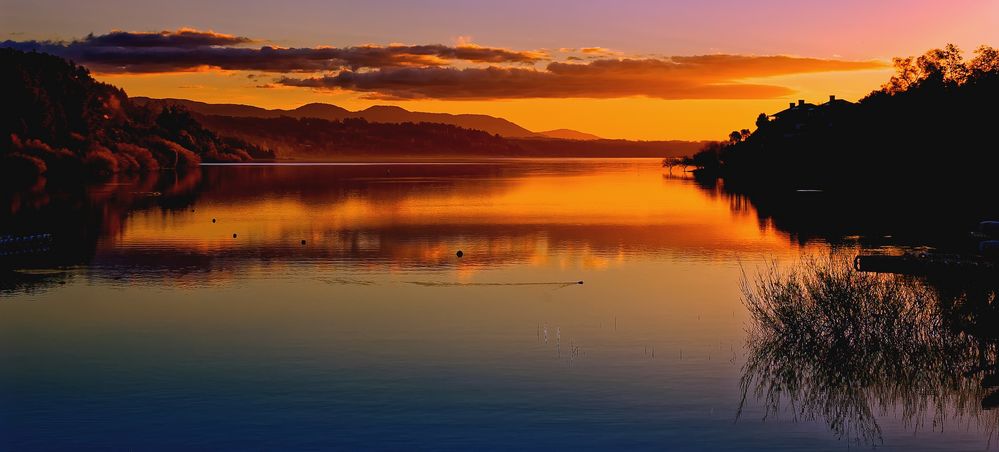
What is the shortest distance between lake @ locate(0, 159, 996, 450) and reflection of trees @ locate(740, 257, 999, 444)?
0.50 meters

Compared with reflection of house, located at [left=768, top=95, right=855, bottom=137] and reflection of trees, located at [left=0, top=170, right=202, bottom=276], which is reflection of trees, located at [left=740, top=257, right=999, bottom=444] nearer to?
reflection of trees, located at [left=0, top=170, right=202, bottom=276]

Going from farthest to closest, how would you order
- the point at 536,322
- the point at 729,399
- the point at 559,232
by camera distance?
the point at 559,232 → the point at 536,322 → the point at 729,399

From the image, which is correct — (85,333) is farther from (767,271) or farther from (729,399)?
(767,271)

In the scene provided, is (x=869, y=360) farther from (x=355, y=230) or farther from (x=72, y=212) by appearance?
(x=72, y=212)

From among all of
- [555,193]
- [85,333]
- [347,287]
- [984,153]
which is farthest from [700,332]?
[555,193]

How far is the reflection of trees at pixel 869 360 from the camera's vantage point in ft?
88.3

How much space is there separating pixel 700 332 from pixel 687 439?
13.8m

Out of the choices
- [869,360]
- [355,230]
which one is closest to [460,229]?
[355,230]

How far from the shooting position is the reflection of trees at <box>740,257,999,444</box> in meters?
26.9

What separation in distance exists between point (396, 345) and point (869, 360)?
581 inches

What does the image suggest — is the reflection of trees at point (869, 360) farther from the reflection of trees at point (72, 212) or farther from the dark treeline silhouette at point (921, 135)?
the dark treeline silhouette at point (921, 135)

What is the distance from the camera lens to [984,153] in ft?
316

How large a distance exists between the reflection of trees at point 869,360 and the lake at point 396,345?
50cm

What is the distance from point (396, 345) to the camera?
35.4 metres
